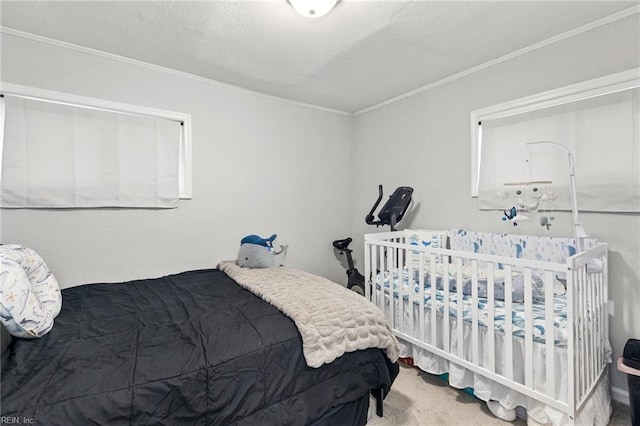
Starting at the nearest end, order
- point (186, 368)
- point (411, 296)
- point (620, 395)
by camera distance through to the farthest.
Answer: point (186, 368), point (620, 395), point (411, 296)

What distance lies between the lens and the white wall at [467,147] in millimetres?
1886

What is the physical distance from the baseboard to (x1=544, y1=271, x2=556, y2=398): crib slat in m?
0.84

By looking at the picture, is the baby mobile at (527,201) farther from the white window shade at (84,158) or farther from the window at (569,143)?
the white window shade at (84,158)

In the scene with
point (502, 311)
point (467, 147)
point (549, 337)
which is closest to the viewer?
point (549, 337)

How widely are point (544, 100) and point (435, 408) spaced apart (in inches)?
88.6

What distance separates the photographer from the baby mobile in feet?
7.16

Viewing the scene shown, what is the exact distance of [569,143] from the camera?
2.10 meters

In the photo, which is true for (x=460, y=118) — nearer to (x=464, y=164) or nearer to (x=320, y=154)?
(x=464, y=164)

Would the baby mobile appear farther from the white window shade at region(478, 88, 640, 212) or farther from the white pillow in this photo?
the white pillow

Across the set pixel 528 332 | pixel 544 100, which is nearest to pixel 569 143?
pixel 544 100

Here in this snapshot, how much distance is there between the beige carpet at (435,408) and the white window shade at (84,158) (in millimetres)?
2301

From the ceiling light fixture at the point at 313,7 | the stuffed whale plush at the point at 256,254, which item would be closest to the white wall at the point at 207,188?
the stuffed whale plush at the point at 256,254

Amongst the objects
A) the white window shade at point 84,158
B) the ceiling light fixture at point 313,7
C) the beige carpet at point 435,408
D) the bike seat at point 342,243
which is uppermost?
the ceiling light fixture at point 313,7

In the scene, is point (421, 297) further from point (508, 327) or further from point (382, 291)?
point (508, 327)
